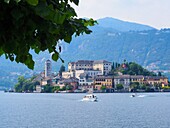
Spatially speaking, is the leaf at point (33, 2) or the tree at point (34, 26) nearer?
the leaf at point (33, 2)

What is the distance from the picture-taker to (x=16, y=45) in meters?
4.23

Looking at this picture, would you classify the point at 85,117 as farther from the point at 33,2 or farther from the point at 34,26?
the point at 33,2

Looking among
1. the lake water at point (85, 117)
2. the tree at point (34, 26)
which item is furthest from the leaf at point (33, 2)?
the lake water at point (85, 117)

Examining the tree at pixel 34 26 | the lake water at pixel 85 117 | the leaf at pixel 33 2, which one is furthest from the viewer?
the lake water at pixel 85 117

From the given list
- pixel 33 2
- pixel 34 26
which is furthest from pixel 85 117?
pixel 33 2

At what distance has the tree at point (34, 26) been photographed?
3854 mm

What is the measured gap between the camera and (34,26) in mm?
4102

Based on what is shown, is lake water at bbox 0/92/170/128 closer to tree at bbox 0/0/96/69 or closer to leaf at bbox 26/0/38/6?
tree at bbox 0/0/96/69

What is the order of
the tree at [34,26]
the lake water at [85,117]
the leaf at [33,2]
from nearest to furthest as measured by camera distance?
the leaf at [33,2], the tree at [34,26], the lake water at [85,117]

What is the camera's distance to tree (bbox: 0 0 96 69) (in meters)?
3.85

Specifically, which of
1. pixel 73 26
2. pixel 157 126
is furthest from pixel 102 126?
pixel 73 26

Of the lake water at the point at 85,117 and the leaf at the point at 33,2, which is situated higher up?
the leaf at the point at 33,2

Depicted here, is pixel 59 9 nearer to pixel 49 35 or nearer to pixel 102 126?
pixel 49 35

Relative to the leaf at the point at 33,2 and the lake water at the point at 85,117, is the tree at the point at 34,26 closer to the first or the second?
the leaf at the point at 33,2
